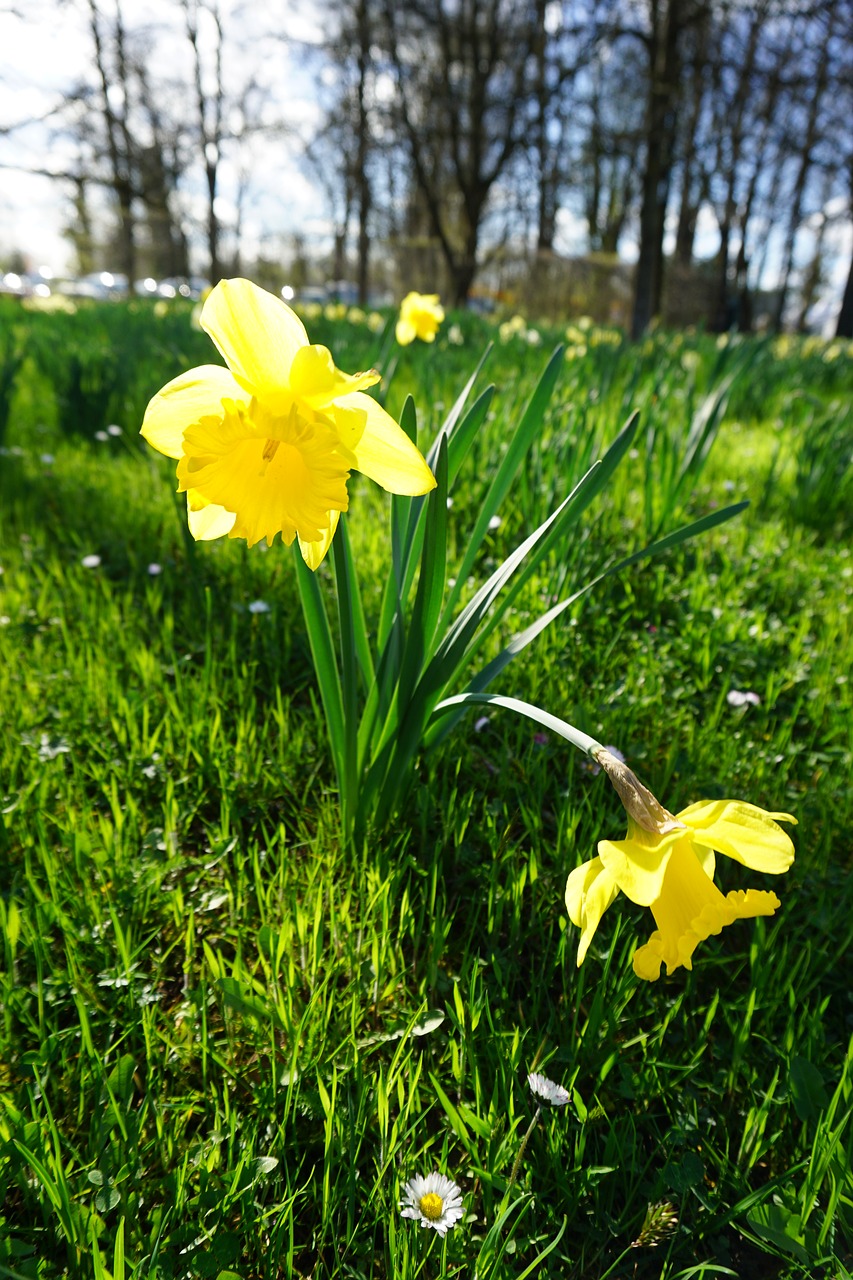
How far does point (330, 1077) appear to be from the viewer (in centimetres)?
100

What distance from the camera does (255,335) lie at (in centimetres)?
88

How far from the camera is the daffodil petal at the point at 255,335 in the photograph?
2.84 ft

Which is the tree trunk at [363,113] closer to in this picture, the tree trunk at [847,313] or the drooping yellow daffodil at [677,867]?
the tree trunk at [847,313]

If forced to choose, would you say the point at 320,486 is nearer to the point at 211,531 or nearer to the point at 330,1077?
the point at 211,531

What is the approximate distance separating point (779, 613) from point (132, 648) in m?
1.80

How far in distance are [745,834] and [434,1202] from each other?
545 millimetres

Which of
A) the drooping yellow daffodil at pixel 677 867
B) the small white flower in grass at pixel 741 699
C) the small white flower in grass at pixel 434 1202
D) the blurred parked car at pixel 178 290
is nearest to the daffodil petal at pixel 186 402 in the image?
the drooping yellow daffodil at pixel 677 867

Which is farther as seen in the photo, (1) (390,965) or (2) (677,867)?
(1) (390,965)

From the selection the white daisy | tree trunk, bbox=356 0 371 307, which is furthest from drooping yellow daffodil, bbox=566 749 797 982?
tree trunk, bbox=356 0 371 307

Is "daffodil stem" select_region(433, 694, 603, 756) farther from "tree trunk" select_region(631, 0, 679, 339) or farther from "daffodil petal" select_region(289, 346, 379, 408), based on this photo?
"tree trunk" select_region(631, 0, 679, 339)

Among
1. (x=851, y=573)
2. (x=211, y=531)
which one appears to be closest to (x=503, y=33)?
(x=851, y=573)

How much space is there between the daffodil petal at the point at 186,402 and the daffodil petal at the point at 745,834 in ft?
2.32

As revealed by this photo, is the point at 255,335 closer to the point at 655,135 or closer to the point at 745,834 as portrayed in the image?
the point at 745,834

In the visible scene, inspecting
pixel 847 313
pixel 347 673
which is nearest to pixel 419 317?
pixel 347 673
